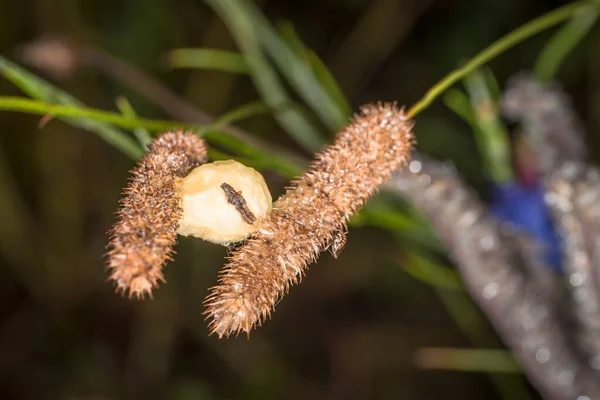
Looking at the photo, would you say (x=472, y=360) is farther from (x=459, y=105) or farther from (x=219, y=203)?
(x=219, y=203)

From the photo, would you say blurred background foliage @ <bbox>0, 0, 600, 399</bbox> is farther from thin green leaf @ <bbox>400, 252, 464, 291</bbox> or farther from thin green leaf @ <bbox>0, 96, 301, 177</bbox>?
thin green leaf @ <bbox>0, 96, 301, 177</bbox>

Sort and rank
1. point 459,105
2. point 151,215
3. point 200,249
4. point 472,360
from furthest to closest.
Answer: point 200,249 → point 472,360 → point 459,105 → point 151,215

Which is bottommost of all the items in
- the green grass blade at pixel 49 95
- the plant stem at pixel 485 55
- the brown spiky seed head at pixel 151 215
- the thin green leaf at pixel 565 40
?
the brown spiky seed head at pixel 151 215

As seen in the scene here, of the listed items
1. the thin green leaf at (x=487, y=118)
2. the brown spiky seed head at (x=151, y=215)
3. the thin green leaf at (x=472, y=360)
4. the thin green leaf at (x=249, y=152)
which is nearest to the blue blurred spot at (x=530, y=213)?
the thin green leaf at (x=487, y=118)

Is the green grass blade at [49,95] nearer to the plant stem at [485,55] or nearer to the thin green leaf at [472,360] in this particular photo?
the plant stem at [485,55]

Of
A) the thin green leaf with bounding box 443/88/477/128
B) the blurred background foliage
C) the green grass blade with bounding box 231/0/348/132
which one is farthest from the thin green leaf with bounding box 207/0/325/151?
the blurred background foliage

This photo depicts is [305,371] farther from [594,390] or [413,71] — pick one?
[594,390]

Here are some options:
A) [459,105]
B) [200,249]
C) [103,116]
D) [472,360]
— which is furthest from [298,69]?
[200,249]
